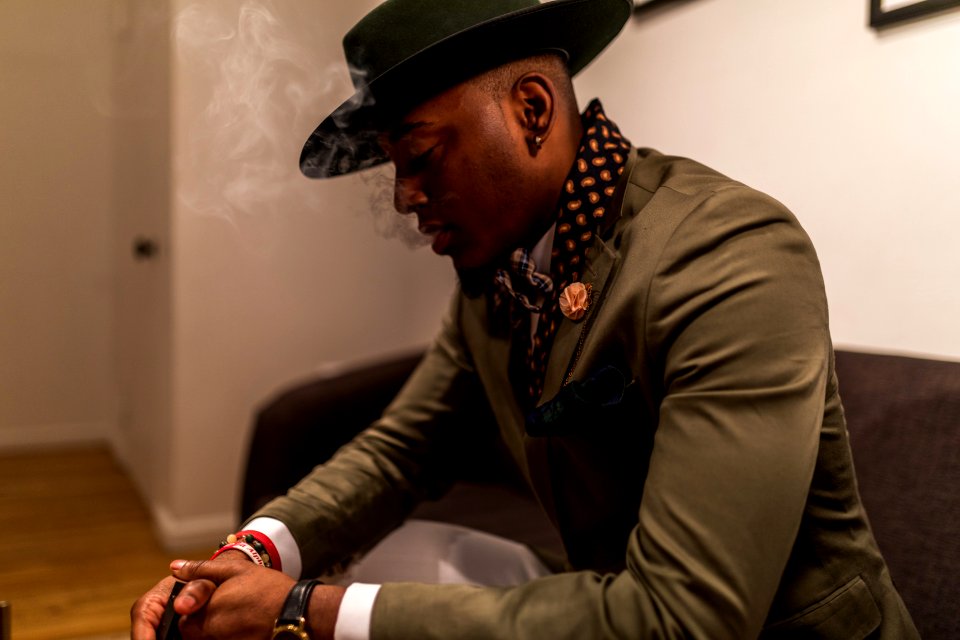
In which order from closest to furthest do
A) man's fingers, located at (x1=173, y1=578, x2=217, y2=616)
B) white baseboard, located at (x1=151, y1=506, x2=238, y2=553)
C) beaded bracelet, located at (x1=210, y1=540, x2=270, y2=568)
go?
man's fingers, located at (x1=173, y1=578, x2=217, y2=616), beaded bracelet, located at (x1=210, y1=540, x2=270, y2=568), white baseboard, located at (x1=151, y1=506, x2=238, y2=553)

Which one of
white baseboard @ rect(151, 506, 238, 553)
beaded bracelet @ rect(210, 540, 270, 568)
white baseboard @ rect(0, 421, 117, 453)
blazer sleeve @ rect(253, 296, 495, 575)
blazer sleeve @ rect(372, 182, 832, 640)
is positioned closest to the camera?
blazer sleeve @ rect(372, 182, 832, 640)

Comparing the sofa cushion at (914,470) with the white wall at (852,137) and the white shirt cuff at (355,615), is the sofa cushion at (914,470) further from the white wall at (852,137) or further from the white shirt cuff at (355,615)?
the white shirt cuff at (355,615)

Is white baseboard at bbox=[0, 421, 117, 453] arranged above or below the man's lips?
below

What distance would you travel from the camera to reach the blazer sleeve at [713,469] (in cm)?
72

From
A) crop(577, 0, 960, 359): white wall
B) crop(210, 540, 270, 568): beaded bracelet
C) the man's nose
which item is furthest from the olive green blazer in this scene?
crop(577, 0, 960, 359): white wall

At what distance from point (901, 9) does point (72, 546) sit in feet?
6.20

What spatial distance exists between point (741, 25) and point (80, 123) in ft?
3.82

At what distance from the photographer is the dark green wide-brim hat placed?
0.93 m

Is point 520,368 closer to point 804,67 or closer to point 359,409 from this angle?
point 804,67

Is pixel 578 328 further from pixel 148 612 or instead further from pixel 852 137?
pixel 852 137

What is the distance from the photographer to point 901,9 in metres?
1.30

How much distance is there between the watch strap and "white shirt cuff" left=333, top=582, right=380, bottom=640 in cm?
4

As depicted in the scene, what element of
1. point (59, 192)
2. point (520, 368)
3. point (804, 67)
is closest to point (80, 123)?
point (59, 192)

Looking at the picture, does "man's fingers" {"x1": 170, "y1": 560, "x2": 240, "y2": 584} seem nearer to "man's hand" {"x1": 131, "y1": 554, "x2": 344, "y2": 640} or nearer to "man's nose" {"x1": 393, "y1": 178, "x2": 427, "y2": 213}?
"man's hand" {"x1": 131, "y1": 554, "x2": 344, "y2": 640}
